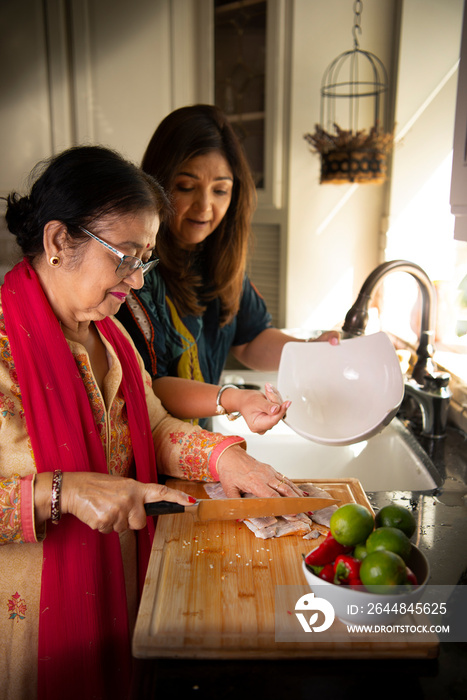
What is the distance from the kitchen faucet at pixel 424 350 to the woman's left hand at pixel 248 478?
51 centimetres

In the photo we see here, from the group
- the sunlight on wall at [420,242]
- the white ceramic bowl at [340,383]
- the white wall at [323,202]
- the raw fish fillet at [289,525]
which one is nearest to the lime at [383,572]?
the raw fish fillet at [289,525]

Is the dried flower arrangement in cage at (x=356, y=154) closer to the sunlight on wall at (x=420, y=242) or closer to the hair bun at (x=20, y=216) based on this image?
the sunlight on wall at (x=420, y=242)

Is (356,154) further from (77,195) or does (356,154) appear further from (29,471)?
(29,471)

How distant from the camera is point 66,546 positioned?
98 centimetres

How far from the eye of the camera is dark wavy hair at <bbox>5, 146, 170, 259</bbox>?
95cm

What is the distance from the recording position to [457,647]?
77 cm

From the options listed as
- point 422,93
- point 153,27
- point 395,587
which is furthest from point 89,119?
point 395,587

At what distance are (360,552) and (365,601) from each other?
0.07 meters

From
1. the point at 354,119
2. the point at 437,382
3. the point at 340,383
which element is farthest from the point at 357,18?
the point at 340,383

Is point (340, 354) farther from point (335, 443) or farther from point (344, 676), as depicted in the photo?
point (344, 676)

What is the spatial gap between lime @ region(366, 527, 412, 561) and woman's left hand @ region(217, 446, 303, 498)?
31cm

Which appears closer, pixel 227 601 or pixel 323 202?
pixel 227 601

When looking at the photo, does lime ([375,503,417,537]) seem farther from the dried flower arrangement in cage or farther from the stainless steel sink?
the dried flower arrangement in cage

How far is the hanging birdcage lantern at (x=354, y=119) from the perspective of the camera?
89.0 inches
